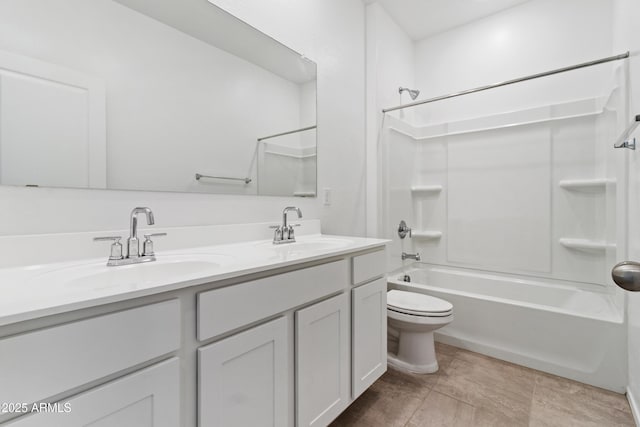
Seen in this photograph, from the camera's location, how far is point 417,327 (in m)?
1.79

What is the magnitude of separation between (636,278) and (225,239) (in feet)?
4.49

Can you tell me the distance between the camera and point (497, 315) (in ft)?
6.48

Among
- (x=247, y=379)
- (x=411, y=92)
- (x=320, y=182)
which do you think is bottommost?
(x=247, y=379)

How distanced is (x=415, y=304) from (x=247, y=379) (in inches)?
52.6

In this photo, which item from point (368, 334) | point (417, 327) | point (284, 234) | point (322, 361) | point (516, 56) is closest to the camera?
point (322, 361)

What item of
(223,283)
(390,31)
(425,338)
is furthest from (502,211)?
(223,283)

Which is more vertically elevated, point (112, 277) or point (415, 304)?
point (112, 277)

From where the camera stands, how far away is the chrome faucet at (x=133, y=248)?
3.16ft

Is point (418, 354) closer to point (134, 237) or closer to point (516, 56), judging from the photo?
point (134, 237)

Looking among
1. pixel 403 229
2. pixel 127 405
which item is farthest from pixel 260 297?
pixel 403 229

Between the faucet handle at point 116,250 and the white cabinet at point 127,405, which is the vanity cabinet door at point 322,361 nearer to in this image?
the white cabinet at point 127,405

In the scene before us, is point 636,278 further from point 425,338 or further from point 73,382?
point 425,338

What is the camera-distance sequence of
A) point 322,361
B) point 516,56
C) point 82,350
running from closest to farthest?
point 82,350, point 322,361, point 516,56

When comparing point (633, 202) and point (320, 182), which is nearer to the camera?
point (633, 202)
